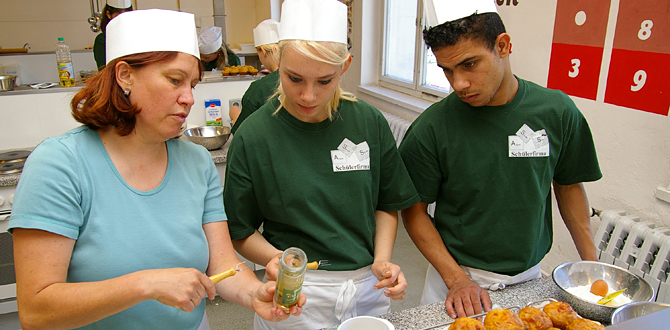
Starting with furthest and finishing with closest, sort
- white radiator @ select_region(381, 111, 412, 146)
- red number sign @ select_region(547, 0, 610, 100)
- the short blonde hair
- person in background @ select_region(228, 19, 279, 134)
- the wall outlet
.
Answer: white radiator @ select_region(381, 111, 412, 146) → the wall outlet → person in background @ select_region(228, 19, 279, 134) → red number sign @ select_region(547, 0, 610, 100) → the short blonde hair

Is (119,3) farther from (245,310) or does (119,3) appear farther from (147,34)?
(147,34)

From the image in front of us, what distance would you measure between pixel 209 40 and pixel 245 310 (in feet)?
8.32

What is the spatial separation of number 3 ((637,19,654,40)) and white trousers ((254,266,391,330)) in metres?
1.59

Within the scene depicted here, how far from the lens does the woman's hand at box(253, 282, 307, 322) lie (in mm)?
977

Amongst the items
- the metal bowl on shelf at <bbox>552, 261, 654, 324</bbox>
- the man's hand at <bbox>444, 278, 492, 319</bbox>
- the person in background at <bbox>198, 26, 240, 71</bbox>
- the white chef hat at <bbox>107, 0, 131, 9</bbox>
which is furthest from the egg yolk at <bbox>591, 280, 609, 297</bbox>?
the white chef hat at <bbox>107, 0, 131, 9</bbox>

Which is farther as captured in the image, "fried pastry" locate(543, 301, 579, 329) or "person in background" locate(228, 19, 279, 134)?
"person in background" locate(228, 19, 279, 134)

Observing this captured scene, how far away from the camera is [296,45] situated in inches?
42.9

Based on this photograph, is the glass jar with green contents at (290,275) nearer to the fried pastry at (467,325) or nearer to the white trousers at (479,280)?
the fried pastry at (467,325)

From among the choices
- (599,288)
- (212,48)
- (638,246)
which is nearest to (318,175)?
(599,288)

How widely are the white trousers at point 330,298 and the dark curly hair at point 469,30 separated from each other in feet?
2.27

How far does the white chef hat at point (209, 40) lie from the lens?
13.2 feet

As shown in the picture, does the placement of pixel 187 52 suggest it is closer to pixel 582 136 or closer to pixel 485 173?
pixel 485 173

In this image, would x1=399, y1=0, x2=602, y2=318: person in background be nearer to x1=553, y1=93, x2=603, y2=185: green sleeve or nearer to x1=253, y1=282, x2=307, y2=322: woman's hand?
x1=553, y1=93, x2=603, y2=185: green sleeve

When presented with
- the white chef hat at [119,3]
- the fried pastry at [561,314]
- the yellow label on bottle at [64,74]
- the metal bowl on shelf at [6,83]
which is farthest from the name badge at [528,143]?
the white chef hat at [119,3]
